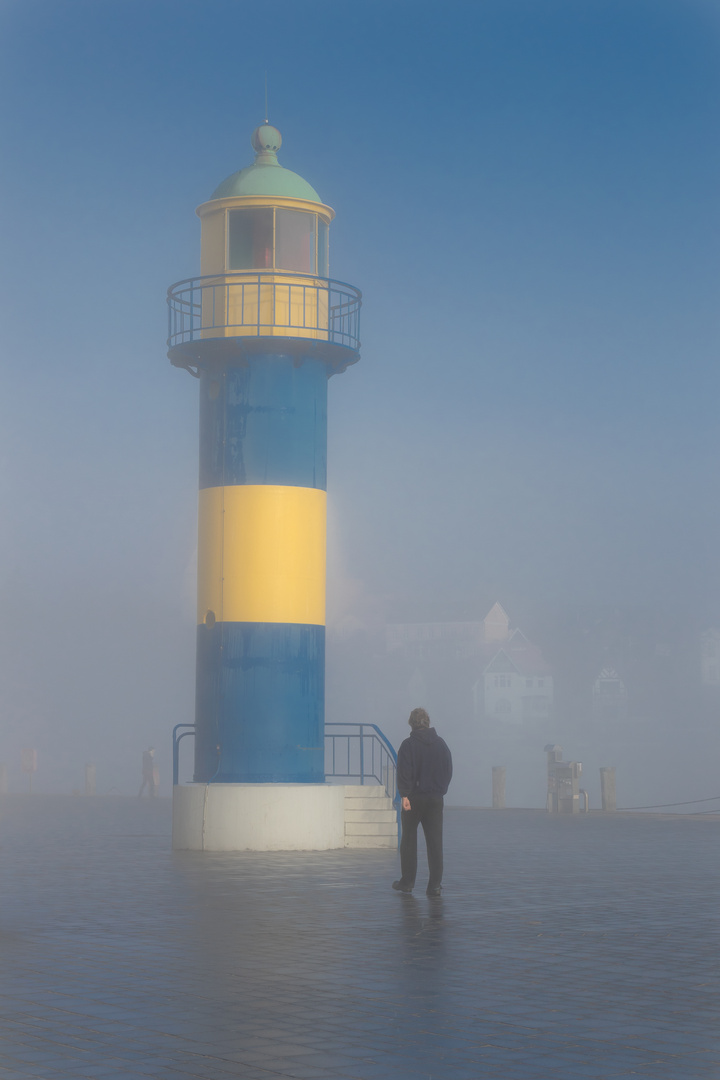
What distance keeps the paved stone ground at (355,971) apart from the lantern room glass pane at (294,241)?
335 inches

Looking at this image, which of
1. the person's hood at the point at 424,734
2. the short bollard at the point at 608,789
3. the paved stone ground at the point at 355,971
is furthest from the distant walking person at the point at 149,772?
the person's hood at the point at 424,734

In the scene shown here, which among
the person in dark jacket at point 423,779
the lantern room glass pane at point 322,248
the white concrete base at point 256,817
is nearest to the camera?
the person in dark jacket at point 423,779

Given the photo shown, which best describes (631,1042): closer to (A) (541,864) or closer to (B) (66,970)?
(B) (66,970)

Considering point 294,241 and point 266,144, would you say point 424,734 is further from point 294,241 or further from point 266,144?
point 266,144

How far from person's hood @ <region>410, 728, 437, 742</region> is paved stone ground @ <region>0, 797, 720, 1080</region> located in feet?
4.76

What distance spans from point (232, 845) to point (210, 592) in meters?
3.53

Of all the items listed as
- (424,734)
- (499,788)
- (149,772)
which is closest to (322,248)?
(424,734)

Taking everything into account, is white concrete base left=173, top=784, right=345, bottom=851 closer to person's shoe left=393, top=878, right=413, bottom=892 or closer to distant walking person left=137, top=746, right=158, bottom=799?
person's shoe left=393, top=878, right=413, bottom=892

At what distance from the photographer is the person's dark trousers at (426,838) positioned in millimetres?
13219

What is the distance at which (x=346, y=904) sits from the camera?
12492mm

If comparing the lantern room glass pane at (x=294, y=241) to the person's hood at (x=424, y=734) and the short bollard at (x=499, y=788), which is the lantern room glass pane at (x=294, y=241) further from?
the short bollard at (x=499, y=788)

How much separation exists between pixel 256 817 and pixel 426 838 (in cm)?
598

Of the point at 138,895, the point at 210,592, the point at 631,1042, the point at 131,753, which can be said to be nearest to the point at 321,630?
the point at 210,592

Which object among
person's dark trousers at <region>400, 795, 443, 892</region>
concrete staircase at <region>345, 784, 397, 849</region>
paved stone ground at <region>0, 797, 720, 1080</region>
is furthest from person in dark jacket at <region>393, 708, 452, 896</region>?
concrete staircase at <region>345, 784, 397, 849</region>
